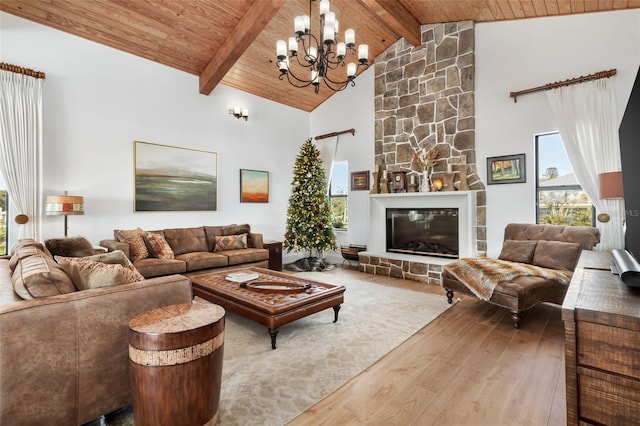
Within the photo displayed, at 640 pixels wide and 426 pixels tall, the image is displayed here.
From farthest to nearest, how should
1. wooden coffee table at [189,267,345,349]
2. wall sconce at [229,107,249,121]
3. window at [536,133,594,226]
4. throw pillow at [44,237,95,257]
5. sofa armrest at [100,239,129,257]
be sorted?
wall sconce at [229,107,249,121], window at [536,133,594,226], sofa armrest at [100,239,129,257], throw pillow at [44,237,95,257], wooden coffee table at [189,267,345,349]

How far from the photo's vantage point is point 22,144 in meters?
3.87

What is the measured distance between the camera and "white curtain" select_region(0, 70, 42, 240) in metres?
3.76

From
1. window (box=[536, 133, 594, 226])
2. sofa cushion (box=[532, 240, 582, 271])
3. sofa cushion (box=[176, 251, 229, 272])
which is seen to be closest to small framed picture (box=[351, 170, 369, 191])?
window (box=[536, 133, 594, 226])

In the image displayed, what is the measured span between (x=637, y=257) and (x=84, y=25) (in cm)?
613

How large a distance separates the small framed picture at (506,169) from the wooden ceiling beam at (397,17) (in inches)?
98.5

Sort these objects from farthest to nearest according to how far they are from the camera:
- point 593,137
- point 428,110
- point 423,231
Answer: point 423,231, point 428,110, point 593,137

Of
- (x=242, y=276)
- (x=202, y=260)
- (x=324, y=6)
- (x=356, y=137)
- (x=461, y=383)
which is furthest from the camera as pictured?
(x=356, y=137)

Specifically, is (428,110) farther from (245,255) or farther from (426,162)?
(245,255)

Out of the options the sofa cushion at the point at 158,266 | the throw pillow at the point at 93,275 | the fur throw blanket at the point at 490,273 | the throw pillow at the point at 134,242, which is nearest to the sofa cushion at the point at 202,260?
the sofa cushion at the point at 158,266

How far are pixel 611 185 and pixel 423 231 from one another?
2.69 m

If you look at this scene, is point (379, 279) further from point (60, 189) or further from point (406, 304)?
point (60, 189)

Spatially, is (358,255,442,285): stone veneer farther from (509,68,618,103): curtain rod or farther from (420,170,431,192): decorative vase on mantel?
(509,68,618,103): curtain rod

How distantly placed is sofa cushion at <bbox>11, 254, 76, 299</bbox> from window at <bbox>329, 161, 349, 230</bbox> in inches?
215

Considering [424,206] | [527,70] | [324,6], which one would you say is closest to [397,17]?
[527,70]
